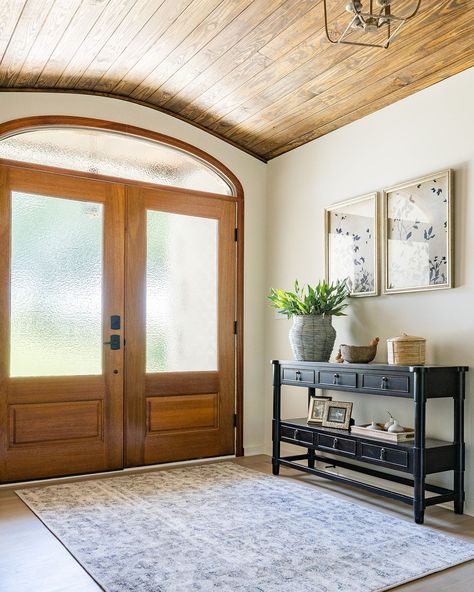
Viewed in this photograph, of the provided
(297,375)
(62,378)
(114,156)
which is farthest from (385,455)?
(114,156)

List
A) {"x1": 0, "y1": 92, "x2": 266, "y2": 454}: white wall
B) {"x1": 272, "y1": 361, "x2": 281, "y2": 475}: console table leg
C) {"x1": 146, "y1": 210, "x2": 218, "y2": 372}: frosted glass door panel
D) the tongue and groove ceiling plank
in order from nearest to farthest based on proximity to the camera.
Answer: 1. the tongue and groove ceiling plank
2. {"x1": 272, "y1": 361, "x2": 281, "y2": 475}: console table leg
3. {"x1": 146, "y1": 210, "x2": 218, "y2": 372}: frosted glass door panel
4. {"x1": 0, "y1": 92, "x2": 266, "y2": 454}: white wall

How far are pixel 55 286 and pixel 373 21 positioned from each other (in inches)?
114

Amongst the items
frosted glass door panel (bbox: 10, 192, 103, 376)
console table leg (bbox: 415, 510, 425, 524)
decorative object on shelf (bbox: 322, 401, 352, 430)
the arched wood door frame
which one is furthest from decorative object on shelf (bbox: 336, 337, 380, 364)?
frosted glass door panel (bbox: 10, 192, 103, 376)

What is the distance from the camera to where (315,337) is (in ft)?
14.1

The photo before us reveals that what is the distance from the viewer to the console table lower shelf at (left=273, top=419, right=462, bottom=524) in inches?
134

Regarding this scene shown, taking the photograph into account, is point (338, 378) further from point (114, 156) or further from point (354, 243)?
point (114, 156)

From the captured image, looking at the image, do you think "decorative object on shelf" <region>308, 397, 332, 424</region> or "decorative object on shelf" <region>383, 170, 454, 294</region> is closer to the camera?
"decorative object on shelf" <region>383, 170, 454, 294</region>

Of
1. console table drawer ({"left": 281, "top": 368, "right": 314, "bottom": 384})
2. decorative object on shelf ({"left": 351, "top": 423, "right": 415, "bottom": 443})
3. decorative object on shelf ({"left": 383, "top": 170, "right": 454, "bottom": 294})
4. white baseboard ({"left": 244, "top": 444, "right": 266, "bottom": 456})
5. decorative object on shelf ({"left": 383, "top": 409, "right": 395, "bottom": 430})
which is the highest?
decorative object on shelf ({"left": 383, "top": 170, "right": 454, "bottom": 294})

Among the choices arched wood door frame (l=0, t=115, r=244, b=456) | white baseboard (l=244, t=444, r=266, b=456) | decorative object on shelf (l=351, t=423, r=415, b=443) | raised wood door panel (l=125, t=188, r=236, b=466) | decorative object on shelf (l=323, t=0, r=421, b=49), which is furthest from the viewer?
white baseboard (l=244, t=444, r=266, b=456)

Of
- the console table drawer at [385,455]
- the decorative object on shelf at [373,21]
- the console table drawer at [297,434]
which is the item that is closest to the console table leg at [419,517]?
the console table drawer at [385,455]

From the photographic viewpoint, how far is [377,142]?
4.27 m

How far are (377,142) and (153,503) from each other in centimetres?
288

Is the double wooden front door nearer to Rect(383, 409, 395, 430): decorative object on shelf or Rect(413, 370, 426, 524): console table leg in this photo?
Rect(383, 409, 395, 430): decorative object on shelf

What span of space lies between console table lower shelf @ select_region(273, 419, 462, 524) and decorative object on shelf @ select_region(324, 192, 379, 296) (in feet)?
3.43
